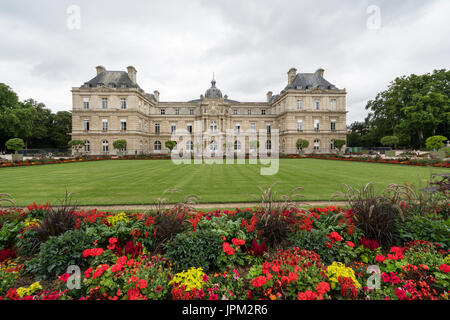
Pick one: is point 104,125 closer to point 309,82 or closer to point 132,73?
point 132,73

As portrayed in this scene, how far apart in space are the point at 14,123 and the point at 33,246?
49.3m

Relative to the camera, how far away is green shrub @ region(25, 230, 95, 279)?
2.90m

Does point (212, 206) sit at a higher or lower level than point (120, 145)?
lower

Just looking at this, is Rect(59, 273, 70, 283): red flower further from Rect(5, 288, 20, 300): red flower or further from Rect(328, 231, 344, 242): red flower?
Rect(328, 231, 344, 242): red flower

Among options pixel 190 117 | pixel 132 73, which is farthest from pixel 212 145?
pixel 132 73

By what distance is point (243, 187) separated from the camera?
364 inches

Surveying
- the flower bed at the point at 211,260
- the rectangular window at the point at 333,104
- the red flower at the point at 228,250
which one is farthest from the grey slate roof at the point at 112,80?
the red flower at the point at 228,250

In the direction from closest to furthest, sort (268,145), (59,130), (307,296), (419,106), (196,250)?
(307,296)
(196,250)
(419,106)
(268,145)
(59,130)

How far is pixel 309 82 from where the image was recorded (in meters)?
44.6

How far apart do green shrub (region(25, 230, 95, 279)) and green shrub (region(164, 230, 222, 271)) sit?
1.32 meters

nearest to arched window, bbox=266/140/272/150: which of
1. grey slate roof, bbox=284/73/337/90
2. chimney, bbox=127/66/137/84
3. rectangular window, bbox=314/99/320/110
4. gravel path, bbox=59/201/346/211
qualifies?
rectangular window, bbox=314/99/320/110

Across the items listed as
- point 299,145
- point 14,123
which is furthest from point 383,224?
point 14,123

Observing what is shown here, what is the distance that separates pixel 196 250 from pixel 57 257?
2.03 meters

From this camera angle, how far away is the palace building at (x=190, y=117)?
41125 millimetres
